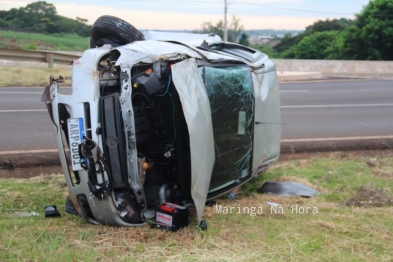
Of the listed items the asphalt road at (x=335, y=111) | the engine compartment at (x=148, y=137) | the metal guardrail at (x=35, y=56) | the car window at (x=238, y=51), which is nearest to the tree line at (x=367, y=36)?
the asphalt road at (x=335, y=111)

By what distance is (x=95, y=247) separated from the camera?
13.3 feet

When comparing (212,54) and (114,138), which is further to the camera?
(212,54)

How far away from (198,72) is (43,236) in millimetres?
1880

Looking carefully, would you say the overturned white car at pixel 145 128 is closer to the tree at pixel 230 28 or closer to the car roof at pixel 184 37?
the car roof at pixel 184 37

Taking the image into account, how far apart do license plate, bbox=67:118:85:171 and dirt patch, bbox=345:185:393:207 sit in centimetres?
288

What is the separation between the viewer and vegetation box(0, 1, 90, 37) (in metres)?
34.4

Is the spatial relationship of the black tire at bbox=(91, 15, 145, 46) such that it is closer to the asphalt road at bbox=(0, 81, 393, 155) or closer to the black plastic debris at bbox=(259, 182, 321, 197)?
the asphalt road at bbox=(0, 81, 393, 155)

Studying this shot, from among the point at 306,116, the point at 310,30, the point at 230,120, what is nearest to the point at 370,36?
the point at 310,30

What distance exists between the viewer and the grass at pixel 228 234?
13.0ft

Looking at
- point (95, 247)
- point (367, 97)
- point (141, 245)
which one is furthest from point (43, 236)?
point (367, 97)

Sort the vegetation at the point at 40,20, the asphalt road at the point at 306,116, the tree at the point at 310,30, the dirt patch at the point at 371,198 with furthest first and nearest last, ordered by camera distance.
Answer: the tree at the point at 310,30 < the vegetation at the point at 40,20 < the asphalt road at the point at 306,116 < the dirt patch at the point at 371,198

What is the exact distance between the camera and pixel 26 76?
51.7ft

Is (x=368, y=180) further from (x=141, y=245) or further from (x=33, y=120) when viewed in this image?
(x=33, y=120)

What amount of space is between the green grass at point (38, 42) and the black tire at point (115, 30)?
22294 millimetres
